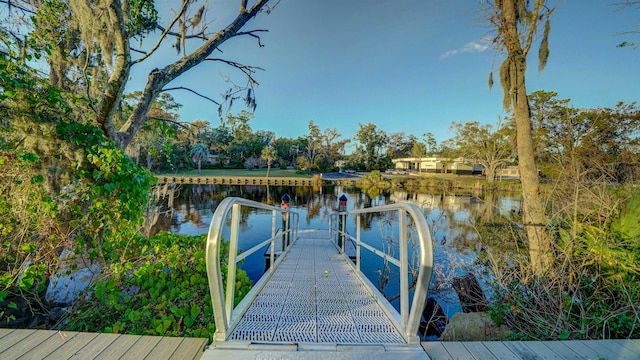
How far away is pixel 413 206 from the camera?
5.72 ft

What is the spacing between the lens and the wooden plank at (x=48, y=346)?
1513mm

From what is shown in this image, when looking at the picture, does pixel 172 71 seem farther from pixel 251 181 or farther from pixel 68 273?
pixel 251 181

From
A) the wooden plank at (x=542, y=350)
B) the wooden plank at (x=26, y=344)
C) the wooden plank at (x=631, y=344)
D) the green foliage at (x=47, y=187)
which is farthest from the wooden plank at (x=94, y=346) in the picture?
the wooden plank at (x=631, y=344)

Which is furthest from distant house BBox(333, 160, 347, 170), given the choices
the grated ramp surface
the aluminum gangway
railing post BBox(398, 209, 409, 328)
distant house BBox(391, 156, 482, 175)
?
railing post BBox(398, 209, 409, 328)

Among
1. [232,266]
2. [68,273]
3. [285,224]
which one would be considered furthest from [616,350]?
[285,224]

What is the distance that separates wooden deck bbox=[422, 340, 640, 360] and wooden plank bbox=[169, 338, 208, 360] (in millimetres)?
1347

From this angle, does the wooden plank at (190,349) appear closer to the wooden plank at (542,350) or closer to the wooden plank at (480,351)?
the wooden plank at (480,351)

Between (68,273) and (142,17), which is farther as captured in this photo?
(142,17)

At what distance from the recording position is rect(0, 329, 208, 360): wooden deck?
4.96ft

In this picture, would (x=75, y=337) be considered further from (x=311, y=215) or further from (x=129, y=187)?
(x=311, y=215)

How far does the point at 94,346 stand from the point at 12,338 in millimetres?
575

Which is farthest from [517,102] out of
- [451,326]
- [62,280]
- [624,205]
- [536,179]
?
[62,280]

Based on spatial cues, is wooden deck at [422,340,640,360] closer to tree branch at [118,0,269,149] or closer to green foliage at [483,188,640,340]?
green foliage at [483,188,640,340]

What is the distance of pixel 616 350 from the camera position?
1634 mm
